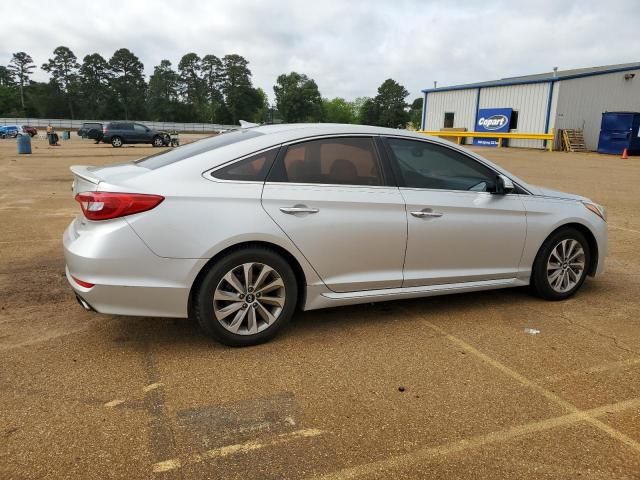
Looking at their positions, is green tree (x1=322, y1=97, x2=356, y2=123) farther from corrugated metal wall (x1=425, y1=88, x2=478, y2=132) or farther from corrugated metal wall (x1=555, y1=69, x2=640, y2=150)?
corrugated metal wall (x1=555, y1=69, x2=640, y2=150)

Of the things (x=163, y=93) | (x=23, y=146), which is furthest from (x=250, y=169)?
(x=163, y=93)

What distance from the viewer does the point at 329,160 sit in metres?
4.05

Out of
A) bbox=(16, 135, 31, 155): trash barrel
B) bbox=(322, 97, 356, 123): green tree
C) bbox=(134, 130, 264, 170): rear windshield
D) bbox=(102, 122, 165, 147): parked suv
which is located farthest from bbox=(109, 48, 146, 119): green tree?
bbox=(134, 130, 264, 170): rear windshield

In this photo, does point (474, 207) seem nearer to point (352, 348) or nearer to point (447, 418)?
point (352, 348)

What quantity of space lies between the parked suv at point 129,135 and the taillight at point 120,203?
34255 millimetres

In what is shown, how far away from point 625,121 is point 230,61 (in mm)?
99386

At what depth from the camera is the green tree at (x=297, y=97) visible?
10038 centimetres

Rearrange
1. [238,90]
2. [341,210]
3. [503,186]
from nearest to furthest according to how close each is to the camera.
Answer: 1. [341,210]
2. [503,186]
3. [238,90]

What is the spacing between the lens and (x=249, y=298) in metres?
3.71

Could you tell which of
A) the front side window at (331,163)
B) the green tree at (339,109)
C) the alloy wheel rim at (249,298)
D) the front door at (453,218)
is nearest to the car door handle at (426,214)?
the front door at (453,218)

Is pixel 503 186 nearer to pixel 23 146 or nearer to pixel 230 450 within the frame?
pixel 230 450

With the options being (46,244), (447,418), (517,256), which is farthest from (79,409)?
(46,244)

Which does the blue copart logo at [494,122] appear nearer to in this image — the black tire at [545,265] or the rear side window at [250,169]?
the black tire at [545,265]

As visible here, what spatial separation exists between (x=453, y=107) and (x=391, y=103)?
216 feet
